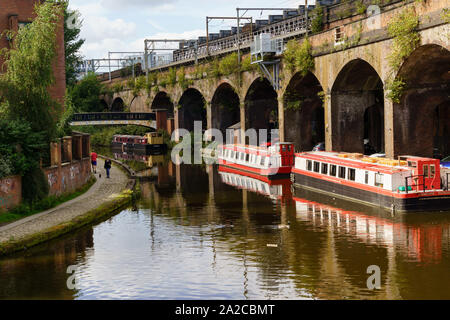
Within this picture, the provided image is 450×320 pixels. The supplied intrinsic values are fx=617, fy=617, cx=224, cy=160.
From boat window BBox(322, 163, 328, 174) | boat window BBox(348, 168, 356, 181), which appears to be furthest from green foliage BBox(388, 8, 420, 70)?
boat window BBox(322, 163, 328, 174)

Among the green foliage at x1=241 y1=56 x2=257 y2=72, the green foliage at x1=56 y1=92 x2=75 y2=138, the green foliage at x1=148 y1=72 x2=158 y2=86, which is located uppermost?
the green foliage at x1=148 y1=72 x2=158 y2=86

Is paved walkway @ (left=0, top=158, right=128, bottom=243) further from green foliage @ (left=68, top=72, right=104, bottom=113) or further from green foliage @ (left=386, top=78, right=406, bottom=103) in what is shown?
green foliage @ (left=68, top=72, right=104, bottom=113)

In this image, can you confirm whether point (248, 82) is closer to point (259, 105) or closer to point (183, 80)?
point (259, 105)

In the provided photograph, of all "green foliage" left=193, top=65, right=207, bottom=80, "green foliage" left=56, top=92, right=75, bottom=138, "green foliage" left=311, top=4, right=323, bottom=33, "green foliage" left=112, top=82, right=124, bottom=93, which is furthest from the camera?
"green foliage" left=112, top=82, right=124, bottom=93

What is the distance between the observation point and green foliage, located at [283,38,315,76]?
3152cm

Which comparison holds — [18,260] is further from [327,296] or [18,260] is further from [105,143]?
[105,143]

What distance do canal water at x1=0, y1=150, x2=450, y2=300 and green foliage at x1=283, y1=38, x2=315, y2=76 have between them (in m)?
10.7

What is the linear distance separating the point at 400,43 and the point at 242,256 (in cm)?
1240

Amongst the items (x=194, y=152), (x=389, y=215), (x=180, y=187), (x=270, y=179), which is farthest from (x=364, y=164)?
(x=194, y=152)

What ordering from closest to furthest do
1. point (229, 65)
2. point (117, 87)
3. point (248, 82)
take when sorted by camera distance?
point (248, 82), point (229, 65), point (117, 87)

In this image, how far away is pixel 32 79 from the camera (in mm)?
20203

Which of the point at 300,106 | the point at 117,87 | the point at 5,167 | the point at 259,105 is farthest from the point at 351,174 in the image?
the point at 117,87

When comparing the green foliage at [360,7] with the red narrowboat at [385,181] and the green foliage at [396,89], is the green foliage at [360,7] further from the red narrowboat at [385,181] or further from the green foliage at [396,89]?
the red narrowboat at [385,181]

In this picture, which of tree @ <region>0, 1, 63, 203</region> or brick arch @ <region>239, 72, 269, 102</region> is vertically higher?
brick arch @ <region>239, 72, 269, 102</region>
